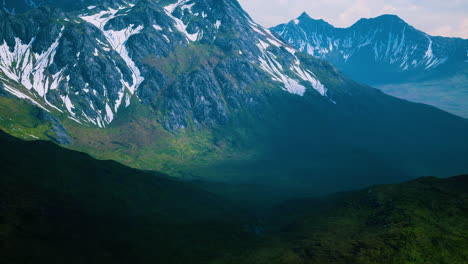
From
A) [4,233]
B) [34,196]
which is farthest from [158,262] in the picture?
[34,196]

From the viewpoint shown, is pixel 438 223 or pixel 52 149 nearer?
pixel 438 223

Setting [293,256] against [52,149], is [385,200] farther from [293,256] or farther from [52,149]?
[52,149]

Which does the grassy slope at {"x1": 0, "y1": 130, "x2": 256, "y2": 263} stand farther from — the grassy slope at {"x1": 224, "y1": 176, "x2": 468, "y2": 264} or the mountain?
the grassy slope at {"x1": 224, "y1": 176, "x2": 468, "y2": 264}

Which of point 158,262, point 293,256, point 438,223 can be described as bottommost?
point 158,262

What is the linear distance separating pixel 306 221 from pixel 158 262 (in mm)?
89214

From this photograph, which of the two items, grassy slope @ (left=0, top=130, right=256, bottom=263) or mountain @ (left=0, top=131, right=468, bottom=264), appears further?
mountain @ (left=0, top=131, right=468, bottom=264)

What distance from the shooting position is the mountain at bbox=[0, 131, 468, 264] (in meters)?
120

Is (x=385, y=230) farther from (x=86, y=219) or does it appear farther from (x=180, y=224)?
(x=86, y=219)

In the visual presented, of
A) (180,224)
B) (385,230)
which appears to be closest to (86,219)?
(180,224)

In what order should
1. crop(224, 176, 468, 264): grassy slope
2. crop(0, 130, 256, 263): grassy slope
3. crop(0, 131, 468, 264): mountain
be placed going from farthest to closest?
crop(224, 176, 468, 264): grassy slope
crop(0, 131, 468, 264): mountain
crop(0, 130, 256, 263): grassy slope

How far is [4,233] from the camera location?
109375 mm

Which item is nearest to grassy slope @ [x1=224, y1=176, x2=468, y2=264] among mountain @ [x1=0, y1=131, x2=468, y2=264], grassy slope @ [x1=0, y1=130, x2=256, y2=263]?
mountain @ [x1=0, y1=131, x2=468, y2=264]

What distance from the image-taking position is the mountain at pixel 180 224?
120 m

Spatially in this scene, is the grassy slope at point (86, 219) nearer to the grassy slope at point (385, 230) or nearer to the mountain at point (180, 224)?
the mountain at point (180, 224)
